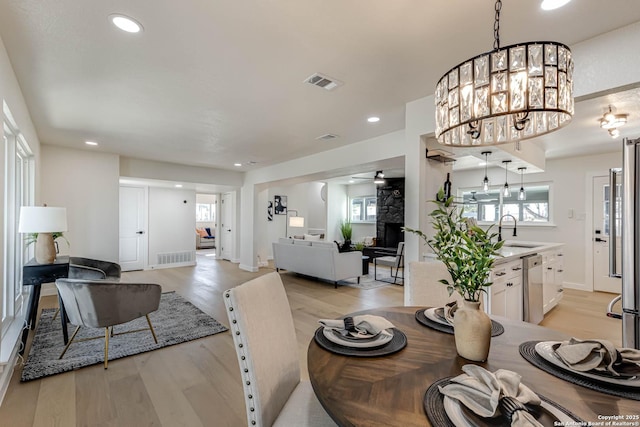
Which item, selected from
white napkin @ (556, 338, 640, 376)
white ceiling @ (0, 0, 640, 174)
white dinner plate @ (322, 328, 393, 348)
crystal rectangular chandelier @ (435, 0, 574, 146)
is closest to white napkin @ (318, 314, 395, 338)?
white dinner plate @ (322, 328, 393, 348)

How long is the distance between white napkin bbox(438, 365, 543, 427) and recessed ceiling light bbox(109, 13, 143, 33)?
240 centimetres

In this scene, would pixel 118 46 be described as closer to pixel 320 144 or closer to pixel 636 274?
pixel 320 144

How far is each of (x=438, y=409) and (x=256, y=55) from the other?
2.31 metres

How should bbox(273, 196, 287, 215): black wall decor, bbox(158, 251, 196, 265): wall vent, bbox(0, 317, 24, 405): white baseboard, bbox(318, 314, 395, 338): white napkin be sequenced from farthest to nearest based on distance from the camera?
bbox(273, 196, 287, 215): black wall decor
bbox(158, 251, 196, 265): wall vent
bbox(0, 317, 24, 405): white baseboard
bbox(318, 314, 395, 338): white napkin

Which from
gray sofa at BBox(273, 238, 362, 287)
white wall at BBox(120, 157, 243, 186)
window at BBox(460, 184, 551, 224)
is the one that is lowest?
gray sofa at BBox(273, 238, 362, 287)

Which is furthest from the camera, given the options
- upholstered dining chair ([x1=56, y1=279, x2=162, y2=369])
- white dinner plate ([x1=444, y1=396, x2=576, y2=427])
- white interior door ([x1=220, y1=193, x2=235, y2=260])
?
white interior door ([x1=220, y1=193, x2=235, y2=260])

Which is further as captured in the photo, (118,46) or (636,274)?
(118,46)

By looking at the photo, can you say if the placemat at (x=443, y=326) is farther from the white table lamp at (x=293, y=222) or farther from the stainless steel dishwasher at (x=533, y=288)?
the white table lamp at (x=293, y=222)

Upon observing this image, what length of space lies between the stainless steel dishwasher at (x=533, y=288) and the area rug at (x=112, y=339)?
11.1ft

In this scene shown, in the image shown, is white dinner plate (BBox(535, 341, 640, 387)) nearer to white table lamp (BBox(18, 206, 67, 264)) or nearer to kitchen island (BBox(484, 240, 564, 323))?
kitchen island (BBox(484, 240, 564, 323))

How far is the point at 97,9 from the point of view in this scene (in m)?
1.68

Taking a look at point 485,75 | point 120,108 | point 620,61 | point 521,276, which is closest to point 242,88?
point 120,108

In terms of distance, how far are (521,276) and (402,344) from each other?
2715 millimetres

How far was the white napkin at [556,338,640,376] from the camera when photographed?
98cm
